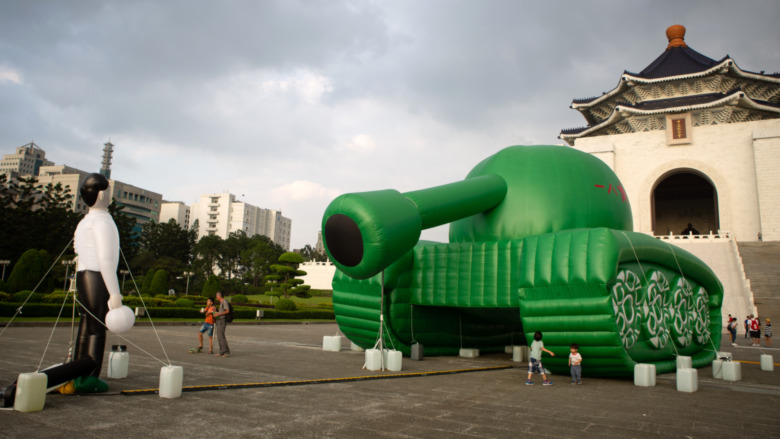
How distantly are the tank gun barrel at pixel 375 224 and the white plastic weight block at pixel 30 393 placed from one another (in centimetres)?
453

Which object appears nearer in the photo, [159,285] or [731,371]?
[731,371]

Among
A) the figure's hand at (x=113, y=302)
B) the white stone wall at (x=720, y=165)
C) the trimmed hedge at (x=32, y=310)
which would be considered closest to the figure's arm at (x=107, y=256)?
the figure's hand at (x=113, y=302)

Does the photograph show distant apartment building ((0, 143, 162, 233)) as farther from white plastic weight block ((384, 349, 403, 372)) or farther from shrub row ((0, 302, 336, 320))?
white plastic weight block ((384, 349, 403, 372))

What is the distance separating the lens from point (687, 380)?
334 inches

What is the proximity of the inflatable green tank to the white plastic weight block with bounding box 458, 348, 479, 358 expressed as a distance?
227 millimetres

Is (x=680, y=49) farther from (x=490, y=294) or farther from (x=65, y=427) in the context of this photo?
(x=65, y=427)

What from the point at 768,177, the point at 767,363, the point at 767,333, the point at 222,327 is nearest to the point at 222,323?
the point at 222,327

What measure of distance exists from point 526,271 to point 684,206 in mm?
45118

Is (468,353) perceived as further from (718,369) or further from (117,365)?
(117,365)

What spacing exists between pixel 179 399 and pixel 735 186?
1618 inches

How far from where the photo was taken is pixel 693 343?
11922mm

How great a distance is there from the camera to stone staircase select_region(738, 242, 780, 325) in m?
25.9

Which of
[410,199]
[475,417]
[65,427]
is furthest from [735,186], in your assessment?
[65,427]

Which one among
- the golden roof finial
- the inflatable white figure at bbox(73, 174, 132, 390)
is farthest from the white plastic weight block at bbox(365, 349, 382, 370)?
the golden roof finial
